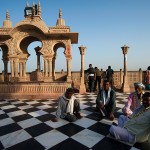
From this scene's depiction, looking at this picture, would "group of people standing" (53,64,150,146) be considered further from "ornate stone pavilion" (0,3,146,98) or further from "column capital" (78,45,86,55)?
"column capital" (78,45,86,55)

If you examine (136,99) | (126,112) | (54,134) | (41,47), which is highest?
(41,47)

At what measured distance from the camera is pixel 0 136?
3211mm

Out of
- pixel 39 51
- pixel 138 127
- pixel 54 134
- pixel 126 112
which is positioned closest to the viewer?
pixel 138 127

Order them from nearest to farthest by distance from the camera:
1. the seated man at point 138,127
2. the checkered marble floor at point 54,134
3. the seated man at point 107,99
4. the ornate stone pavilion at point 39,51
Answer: the seated man at point 138,127
the checkered marble floor at point 54,134
the seated man at point 107,99
the ornate stone pavilion at point 39,51

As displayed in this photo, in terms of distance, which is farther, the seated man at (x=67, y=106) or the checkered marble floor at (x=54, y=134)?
the seated man at (x=67, y=106)

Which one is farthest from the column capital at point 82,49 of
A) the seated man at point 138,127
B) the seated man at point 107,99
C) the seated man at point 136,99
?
the seated man at point 138,127

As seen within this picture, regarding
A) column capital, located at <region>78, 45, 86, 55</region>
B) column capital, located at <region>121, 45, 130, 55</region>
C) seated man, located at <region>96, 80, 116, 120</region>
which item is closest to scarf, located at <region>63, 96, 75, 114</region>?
seated man, located at <region>96, 80, 116, 120</region>

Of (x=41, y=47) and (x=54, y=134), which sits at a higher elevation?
(x=41, y=47)

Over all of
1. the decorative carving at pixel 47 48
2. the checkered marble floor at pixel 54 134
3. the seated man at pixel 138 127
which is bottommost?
the checkered marble floor at pixel 54 134

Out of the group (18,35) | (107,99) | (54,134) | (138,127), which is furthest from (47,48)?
(138,127)

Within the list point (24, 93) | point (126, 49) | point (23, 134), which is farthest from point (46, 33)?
point (23, 134)

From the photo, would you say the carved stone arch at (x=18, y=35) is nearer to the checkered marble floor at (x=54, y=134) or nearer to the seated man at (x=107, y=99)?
the checkered marble floor at (x=54, y=134)

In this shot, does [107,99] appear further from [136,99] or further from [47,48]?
[47,48]

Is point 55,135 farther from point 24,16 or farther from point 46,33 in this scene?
point 24,16
